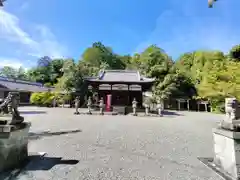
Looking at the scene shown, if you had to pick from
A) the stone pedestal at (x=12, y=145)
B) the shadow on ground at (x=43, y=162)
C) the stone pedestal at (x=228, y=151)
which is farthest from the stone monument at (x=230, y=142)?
the stone pedestal at (x=12, y=145)

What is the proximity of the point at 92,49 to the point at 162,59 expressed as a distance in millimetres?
19590

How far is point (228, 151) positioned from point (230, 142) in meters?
0.22

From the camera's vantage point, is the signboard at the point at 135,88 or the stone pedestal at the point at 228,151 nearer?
the stone pedestal at the point at 228,151

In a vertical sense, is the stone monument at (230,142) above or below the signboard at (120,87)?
below

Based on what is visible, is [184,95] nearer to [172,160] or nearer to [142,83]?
[142,83]

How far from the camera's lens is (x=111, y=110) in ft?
62.2

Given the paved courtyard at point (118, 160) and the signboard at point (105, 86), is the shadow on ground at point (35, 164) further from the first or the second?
the signboard at point (105, 86)

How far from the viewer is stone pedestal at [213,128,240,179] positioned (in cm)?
330

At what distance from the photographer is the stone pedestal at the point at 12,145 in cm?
351

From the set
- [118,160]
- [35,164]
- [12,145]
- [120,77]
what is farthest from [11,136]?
[120,77]

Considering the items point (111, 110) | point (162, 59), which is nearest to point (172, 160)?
point (111, 110)

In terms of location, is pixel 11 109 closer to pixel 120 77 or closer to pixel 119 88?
pixel 119 88

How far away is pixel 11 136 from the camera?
361 cm

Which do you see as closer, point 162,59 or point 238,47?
point 238,47
